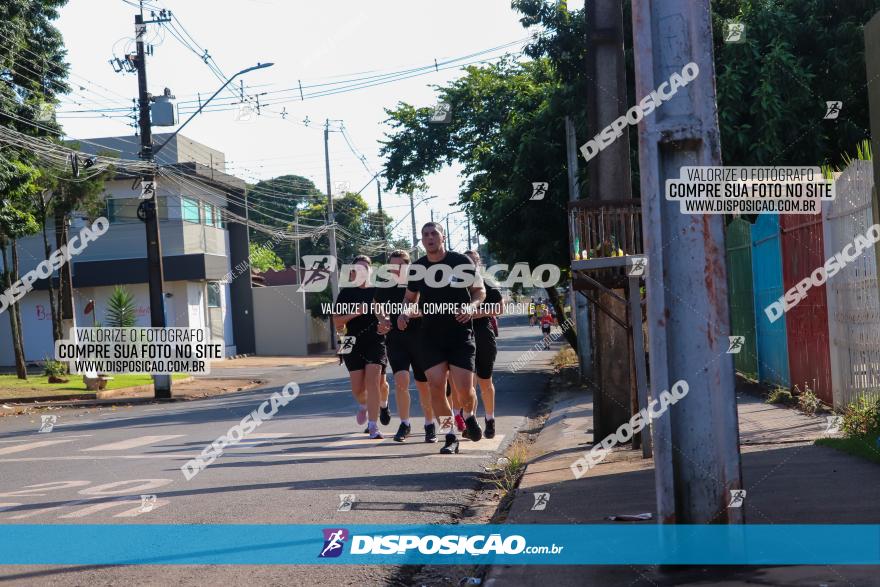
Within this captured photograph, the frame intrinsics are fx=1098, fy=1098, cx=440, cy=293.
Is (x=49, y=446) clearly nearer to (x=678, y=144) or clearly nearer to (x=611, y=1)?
(x=611, y=1)

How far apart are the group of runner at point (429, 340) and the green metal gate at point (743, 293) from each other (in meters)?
4.48

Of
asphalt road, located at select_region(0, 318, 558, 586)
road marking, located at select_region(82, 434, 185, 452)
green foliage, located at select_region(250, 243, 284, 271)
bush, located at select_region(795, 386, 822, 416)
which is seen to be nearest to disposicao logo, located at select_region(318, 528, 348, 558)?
asphalt road, located at select_region(0, 318, 558, 586)

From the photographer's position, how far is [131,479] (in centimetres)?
957

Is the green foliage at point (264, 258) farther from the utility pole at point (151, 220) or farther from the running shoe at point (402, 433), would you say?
the running shoe at point (402, 433)

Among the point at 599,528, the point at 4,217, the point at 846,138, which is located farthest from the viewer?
the point at 4,217

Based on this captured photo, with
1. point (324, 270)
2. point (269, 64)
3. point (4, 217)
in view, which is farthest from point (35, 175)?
point (324, 270)

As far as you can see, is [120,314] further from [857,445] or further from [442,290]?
[857,445]

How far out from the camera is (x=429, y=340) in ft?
33.1

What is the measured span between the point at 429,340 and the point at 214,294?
3749 cm

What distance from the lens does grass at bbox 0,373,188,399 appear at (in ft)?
82.9

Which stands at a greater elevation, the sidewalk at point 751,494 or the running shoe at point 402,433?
the sidewalk at point 751,494

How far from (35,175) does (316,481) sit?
17.4m

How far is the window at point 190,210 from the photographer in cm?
4188

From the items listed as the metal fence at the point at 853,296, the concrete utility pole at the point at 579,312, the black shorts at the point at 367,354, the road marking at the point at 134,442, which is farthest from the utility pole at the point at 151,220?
the metal fence at the point at 853,296
